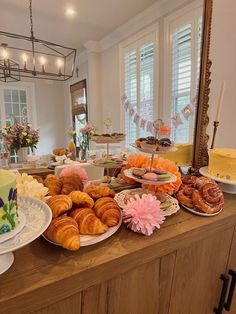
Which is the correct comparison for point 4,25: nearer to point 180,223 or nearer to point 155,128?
point 155,128

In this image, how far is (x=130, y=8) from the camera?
0.94 meters

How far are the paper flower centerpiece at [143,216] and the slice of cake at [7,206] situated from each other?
28 cm

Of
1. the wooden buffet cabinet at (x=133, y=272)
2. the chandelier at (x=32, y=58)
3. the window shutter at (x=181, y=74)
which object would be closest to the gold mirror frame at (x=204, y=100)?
the window shutter at (x=181, y=74)

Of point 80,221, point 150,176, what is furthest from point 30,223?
point 150,176

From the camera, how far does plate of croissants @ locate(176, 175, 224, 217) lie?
2.12ft

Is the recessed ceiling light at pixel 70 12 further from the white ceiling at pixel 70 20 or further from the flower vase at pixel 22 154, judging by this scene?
A: the flower vase at pixel 22 154

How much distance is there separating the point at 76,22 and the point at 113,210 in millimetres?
874

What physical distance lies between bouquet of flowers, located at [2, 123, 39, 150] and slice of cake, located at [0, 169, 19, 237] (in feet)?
1.85

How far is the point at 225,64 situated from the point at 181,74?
225 millimetres

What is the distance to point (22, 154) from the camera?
889mm

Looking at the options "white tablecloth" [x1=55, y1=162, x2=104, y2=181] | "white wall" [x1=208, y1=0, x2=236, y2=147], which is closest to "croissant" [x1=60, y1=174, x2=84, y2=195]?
"white tablecloth" [x1=55, y1=162, x2=104, y2=181]

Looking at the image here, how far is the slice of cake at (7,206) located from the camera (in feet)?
1.10

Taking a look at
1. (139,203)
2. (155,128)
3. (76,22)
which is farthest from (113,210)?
(76,22)

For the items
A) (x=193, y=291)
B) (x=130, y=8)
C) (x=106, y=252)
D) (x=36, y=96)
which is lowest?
(x=193, y=291)
